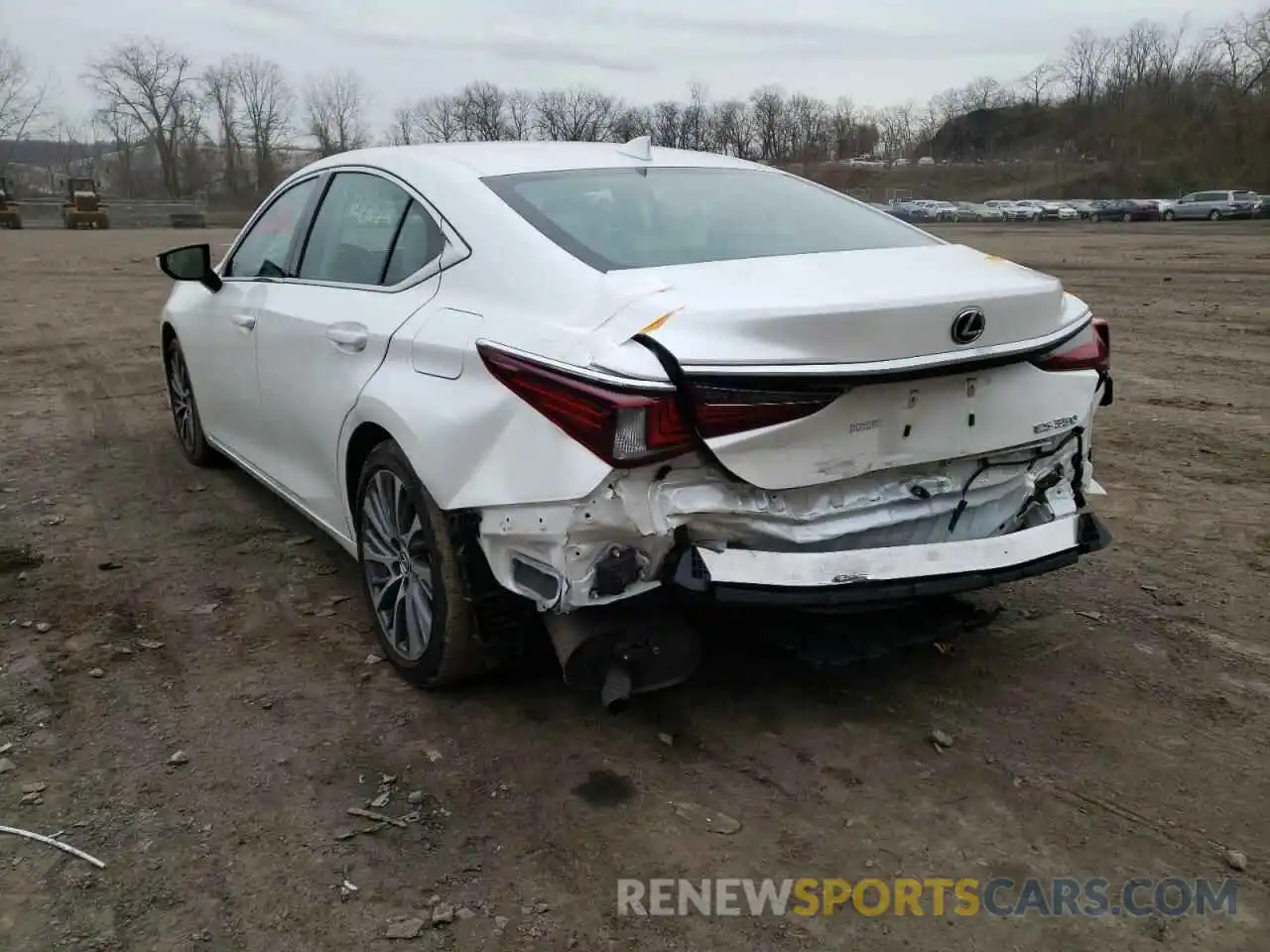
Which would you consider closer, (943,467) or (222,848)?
(222,848)

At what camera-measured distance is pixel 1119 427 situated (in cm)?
668

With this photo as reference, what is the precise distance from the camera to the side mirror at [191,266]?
191 inches

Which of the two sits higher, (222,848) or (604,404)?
(604,404)

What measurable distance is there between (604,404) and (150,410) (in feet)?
19.6

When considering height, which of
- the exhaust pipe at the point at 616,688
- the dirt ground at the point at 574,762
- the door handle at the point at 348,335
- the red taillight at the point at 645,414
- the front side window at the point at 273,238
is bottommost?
the dirt ground at the point at 574,762

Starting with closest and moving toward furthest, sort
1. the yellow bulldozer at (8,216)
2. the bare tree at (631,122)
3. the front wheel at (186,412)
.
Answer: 1. the front wheel at (186,412)
2. the yellow bulldozer at (8,216)
3. the bare tree at (631,122)

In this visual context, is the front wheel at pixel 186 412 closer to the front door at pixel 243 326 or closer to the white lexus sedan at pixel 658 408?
the front door at pixel 243 326

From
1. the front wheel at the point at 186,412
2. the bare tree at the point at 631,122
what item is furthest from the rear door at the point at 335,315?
the bare tree at the point at 631,122

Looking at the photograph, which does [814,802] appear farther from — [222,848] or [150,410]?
[150,410]

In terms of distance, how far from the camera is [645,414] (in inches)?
98.8

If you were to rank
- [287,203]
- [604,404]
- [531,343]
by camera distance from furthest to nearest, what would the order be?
[287,203] < [531,343] < [604,404]

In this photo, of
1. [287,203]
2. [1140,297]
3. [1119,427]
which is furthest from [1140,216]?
[287,203]

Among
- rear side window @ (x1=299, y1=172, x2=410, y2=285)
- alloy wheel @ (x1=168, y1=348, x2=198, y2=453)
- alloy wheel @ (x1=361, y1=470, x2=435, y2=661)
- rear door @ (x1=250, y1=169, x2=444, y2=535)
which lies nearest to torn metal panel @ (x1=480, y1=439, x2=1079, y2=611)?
alloy wheel @ (x1=361, y1=470, x2=435, y2=661)

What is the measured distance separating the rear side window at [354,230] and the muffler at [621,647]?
4.86 ft
